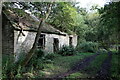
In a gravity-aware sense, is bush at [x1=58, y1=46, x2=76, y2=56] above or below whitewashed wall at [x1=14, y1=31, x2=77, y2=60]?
below

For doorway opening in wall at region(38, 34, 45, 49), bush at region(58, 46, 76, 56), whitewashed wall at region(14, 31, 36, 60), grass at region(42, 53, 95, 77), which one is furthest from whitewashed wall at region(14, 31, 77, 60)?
grass at region(42, 53, 95, 77)

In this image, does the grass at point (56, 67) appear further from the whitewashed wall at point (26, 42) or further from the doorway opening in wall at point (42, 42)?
the doorway opening in wall at point (42, 42)

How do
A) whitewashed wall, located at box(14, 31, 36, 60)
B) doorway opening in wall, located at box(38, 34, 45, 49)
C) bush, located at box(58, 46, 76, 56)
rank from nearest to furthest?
whitewashed wall, located at box(14, 31, 36, 60) → doorway opening in wall, located at box(38, 34, 45, 49) → bush, located at box(58, 46, 76, 56)

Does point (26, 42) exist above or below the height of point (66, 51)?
above

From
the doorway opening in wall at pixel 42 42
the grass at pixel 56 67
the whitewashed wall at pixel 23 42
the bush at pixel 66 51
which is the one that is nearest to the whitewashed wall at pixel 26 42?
the whitewashed wall at pixel 23 42

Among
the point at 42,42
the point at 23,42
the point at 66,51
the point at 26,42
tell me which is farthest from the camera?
the point at 66,51

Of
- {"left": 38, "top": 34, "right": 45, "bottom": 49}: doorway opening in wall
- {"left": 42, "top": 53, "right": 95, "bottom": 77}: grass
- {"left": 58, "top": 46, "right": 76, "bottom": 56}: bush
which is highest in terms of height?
{"left": 38, "top": 34, "right": 45, "bottom": 49}: doorway opening in wall

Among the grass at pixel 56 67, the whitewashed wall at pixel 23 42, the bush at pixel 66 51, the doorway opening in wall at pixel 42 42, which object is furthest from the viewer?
the bush at pixel 66 51

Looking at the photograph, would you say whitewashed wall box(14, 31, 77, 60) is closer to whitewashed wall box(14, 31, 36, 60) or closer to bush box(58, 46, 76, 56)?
whitewashed wall box(14, 31, 36, 60)

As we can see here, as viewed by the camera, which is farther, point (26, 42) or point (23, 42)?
Answer: point (26, 42)

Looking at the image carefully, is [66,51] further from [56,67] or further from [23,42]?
[56,67]

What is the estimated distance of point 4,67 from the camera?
645cm

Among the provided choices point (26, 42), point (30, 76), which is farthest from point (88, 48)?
point (30, 76)

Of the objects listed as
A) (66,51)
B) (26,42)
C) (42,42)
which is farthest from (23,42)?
(66,51)
